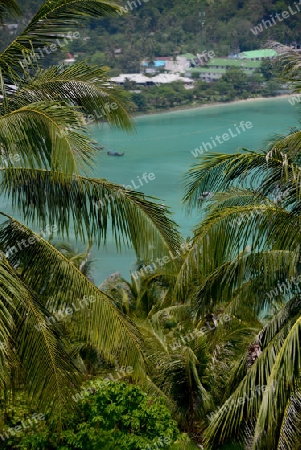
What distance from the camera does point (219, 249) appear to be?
5.25 m

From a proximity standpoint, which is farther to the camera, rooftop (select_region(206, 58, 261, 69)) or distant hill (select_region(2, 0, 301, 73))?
distant hill (select_region(2, 0, 301, 73))

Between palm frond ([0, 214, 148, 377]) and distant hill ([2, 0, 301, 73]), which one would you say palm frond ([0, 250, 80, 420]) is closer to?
palm frond ([0, 214, 148, 377])

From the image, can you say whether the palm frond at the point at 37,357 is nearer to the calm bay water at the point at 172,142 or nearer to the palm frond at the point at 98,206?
the palm frond at the point at 98,206

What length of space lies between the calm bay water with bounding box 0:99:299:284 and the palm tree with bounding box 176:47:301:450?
57.1ft

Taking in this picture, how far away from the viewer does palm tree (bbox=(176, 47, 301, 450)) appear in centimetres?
495

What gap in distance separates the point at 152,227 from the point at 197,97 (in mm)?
52993

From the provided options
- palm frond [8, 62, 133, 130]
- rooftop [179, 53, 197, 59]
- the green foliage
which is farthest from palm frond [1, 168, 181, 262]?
rooftop [179, 53, 197, 59]

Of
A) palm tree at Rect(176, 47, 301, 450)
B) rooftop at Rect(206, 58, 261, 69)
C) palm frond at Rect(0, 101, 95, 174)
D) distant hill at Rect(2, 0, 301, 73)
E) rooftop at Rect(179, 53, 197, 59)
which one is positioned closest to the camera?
palm frond at Rect(0, 101, 95, 174)

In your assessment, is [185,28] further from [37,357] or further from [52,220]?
[37,357]

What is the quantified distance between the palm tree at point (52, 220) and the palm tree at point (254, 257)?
40 cm

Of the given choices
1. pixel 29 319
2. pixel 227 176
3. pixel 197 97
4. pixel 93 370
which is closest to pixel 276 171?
pixel 227 176

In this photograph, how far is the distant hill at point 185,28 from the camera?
6025 centimetres

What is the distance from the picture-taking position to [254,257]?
17.9ft

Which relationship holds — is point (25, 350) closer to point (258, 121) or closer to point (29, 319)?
point (29, 319)
